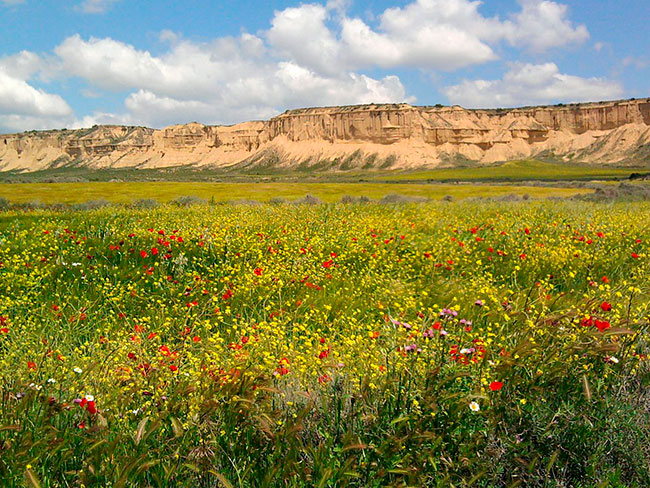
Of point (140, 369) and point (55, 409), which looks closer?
point (55, 409)

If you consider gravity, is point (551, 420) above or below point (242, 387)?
below

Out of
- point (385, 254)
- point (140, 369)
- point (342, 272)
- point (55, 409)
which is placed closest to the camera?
point (55, 409)

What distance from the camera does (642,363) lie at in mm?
3412

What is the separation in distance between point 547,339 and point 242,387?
2272 millimetres

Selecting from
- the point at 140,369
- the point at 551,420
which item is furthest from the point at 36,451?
the point at 551,420

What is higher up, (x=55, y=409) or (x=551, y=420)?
(x=55, y=409)

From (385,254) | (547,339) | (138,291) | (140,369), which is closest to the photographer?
(140,369)

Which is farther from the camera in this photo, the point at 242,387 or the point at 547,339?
the point at 547,339

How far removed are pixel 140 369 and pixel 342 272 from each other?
3730mm

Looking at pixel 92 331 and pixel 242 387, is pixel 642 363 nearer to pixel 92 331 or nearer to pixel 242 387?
pixel 242 387

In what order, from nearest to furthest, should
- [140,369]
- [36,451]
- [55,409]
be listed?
[36,451] → [55,409] → [140,369]

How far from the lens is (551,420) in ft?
9.09

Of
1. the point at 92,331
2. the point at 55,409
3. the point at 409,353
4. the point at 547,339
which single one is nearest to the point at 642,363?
the point at 547,339

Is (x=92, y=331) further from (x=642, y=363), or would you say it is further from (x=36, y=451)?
(x=642, y=363)
